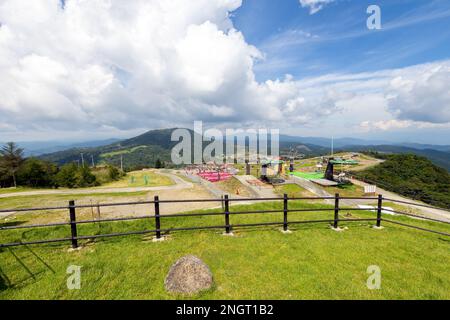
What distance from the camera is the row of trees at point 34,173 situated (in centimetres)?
3125

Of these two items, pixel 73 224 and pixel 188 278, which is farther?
pixel 73 224

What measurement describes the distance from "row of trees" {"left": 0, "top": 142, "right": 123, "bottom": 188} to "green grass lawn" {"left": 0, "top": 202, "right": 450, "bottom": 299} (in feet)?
99.9

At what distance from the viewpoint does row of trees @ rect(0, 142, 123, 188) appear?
3125cm

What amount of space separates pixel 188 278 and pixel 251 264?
1652 millimetres

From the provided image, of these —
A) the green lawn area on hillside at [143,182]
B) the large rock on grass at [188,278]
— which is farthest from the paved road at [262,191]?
the large rock on grass at [188,278]

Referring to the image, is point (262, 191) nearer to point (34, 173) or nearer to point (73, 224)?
point (73, 224)

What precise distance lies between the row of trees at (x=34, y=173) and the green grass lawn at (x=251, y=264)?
30435mm

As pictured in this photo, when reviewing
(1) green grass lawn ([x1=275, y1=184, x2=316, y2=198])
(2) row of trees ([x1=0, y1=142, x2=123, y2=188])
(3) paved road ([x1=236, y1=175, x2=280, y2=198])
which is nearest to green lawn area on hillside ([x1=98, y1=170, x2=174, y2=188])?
(2) row of trees ([x1=0, y1=142, x2=123, y2=188])

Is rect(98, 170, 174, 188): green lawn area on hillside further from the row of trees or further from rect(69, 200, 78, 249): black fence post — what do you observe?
rect(69, 200, 78, 249): black fence post

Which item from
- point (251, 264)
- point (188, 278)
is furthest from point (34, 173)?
point (251, 264)

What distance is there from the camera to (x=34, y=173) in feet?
103
